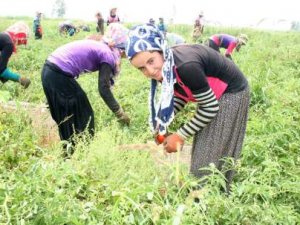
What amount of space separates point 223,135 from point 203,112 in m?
0.28

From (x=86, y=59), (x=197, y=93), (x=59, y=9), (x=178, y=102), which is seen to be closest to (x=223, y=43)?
(x=86, y=59)

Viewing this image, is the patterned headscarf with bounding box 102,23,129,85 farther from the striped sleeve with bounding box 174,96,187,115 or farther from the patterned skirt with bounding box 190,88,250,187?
the patterned skirt with bounding box 190,88,250,187

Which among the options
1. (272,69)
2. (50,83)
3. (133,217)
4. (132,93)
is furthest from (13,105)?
(272,69)

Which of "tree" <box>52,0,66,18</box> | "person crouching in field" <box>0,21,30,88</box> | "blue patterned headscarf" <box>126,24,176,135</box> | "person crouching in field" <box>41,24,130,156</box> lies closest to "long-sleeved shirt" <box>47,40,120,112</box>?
"person crouching in field" <box>41,24,130,156</box>

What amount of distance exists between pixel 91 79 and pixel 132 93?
0.85 metres

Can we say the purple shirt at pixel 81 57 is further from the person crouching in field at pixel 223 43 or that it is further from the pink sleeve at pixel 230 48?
the pink sleeve at pixel 230 48

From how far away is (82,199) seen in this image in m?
2.36

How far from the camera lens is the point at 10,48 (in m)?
5.00

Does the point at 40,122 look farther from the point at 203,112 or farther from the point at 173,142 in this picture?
the point at 203,112

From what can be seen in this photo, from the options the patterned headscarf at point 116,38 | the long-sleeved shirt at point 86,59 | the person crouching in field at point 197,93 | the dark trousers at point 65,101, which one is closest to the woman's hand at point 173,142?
the person crouching in field at point 197,93

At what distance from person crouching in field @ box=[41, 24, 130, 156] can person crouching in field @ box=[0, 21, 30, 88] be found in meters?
1.54

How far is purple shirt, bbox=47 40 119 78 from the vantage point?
3.59m

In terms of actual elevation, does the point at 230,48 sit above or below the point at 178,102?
below

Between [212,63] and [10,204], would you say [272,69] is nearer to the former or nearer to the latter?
[212,63]
